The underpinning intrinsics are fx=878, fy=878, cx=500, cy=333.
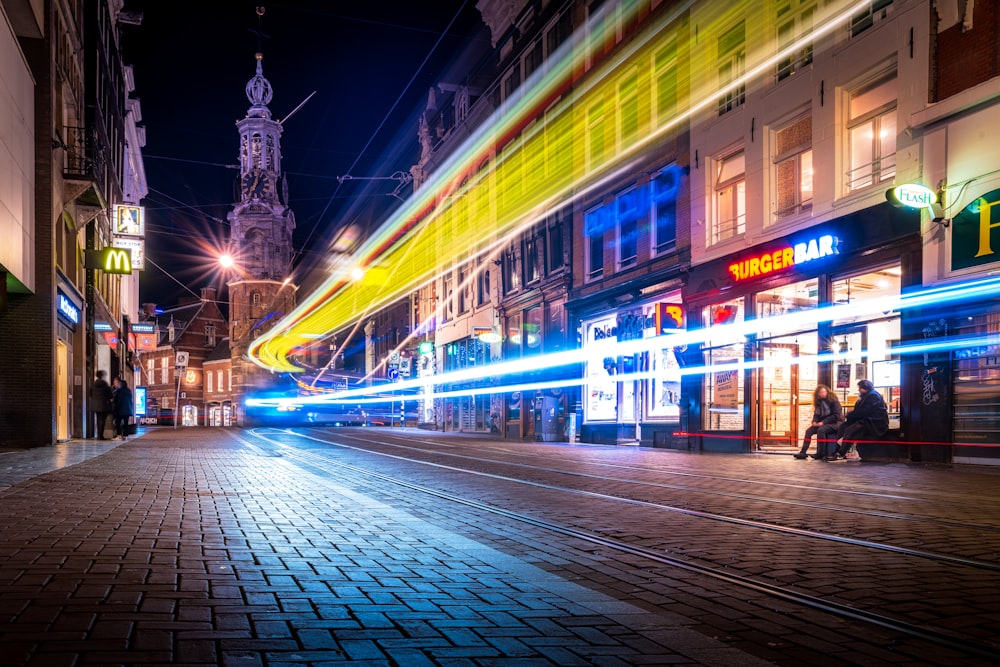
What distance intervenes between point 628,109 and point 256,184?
64585mm

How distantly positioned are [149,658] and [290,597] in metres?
1.20

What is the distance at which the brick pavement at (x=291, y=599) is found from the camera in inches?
138

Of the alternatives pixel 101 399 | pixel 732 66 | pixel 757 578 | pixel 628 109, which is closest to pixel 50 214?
pixel 101 399

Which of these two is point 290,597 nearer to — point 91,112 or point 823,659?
point 823,659

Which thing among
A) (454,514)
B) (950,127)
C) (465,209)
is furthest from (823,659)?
(465,209)

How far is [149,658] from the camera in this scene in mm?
3301

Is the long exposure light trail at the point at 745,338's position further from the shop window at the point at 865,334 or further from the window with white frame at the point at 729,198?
the window with white frame at the point at 729,198

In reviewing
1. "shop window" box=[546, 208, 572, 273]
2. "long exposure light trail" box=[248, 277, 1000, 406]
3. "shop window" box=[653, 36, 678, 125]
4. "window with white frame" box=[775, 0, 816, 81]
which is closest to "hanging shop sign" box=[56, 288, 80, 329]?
"long exposure light trail" box=[248, 277, 1000, 406]

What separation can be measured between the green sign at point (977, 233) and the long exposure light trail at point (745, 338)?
409 millimetres

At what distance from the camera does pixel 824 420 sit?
56.1 ft

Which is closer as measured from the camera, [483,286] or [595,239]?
[595,239]

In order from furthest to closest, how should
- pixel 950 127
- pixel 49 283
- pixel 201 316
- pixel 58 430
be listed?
1. pixel 201 316
2. pixel 58 430
3. pixel 49 283
4. pixel 950 127

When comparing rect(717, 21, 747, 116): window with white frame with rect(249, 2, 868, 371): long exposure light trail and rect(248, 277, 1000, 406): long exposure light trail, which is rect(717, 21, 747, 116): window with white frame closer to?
rect(249, 2, 868, 371): long exposure light trail

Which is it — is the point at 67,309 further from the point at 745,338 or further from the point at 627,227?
the point at 745,338
